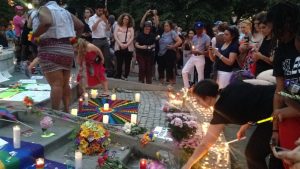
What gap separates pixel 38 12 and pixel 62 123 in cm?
147

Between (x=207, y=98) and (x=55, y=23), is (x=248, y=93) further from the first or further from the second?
(x=55, y=23)

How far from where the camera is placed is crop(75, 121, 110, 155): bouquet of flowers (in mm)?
4180

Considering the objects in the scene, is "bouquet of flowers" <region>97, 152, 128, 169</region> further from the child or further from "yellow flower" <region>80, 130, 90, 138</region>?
the child

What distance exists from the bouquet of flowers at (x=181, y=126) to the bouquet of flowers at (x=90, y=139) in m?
0.78

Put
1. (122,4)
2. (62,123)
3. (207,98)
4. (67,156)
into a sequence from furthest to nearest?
(122,4)
(62,123)
(67,156)
(207,98)

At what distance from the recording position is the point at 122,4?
894 inches

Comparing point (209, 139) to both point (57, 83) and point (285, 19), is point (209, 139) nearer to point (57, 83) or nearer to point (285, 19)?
point (285, 19)

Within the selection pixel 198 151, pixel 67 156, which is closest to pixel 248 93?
pixel 198 151

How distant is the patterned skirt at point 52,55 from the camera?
507 cm

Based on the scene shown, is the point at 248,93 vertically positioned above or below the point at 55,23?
below

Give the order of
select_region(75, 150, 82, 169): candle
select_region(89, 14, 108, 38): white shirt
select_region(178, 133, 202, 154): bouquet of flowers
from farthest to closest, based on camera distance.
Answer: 1. select_region(89, 14, 108, 38): white shirt
2. select_region(178, 133, 202, 154): bouquet of flowers
3. select_region(75, 150, 82, 169): candle

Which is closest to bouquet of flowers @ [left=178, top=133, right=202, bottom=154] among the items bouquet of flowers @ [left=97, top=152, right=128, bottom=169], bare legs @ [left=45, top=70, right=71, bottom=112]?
bouquet of flowers @ [left=97, top=152, right=128, bottom=169]

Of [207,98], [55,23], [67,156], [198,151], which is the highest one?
[55,23]

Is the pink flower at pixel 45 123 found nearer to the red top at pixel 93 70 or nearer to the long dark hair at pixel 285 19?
the long dark hair at pixel 285 19
